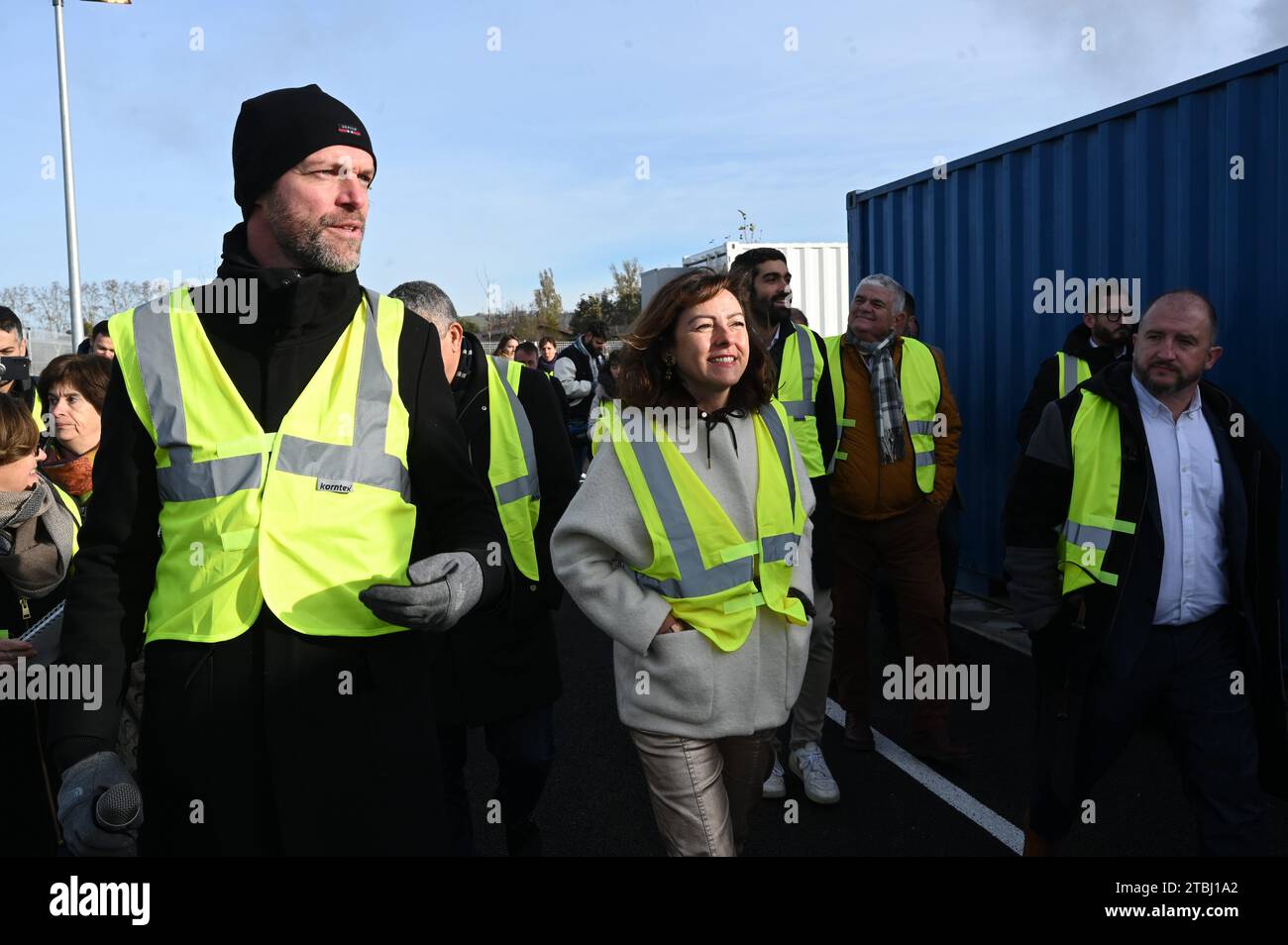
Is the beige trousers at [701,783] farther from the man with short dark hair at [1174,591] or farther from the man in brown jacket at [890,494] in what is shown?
the man in brown jacket at [890,494]

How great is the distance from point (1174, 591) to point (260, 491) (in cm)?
268

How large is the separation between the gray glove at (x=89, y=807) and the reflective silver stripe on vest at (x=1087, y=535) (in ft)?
9.03

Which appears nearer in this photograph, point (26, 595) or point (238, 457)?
point (238, 457)

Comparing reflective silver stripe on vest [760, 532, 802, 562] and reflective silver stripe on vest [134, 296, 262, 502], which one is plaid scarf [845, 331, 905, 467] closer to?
reflective silver stripe on vest [760, 532, 802, 562]

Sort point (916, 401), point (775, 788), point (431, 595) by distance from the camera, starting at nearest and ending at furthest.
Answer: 1. point (431, 595)
2. point (775, 788)
3. point (916, 401)

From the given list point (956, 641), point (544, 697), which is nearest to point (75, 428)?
point (544, 697)

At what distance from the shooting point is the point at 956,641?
6.76 m

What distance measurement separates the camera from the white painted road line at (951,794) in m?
4.13

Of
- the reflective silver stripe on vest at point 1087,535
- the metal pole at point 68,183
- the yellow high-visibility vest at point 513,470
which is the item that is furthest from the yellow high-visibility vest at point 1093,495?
the metal pole at point 68,183

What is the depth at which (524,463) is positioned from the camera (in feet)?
11.9

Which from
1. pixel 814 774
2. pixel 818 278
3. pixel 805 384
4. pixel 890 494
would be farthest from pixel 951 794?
pixel 818 278

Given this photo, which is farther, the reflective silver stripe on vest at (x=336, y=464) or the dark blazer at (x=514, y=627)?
the dark blazer at (x=514, y=627)

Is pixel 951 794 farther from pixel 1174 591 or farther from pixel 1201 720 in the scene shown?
pixel 1174 591

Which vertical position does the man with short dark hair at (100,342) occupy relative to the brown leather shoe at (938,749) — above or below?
above
